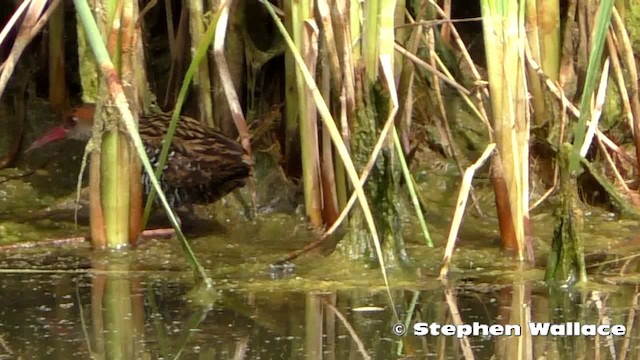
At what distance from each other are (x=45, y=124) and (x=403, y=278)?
7.52ft

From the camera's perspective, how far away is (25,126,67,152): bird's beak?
4.94 meters

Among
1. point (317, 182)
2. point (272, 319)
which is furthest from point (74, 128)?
point (272, 319)

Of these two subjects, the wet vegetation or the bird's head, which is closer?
the wet vegetation

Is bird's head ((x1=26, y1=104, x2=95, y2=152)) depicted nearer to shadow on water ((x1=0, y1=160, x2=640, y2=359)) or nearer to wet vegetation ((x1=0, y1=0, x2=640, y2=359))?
wet vegetation ((x1=0, y1=0, x2=640, y2=359))

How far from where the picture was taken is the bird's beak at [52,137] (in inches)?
195

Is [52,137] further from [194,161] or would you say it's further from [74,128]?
[194,161]

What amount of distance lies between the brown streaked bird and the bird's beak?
58 centimetres

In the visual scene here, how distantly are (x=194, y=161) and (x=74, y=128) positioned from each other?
0.75 m

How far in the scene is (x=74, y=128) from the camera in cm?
490

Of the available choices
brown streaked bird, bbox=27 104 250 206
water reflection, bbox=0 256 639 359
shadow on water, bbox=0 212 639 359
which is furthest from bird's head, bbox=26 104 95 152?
water reflection, bbox=0 256 639 359

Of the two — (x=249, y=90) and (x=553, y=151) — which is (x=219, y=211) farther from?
(x=553, y=151)

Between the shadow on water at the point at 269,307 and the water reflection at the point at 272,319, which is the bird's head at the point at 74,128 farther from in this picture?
the water reflection at the point at 272,319

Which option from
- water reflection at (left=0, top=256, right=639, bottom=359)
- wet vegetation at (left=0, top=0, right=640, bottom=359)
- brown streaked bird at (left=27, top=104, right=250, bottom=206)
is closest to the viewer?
water reflection at (left=0, top=256, right=639, bottom=359)

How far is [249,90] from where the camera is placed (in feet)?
15.7
